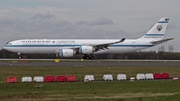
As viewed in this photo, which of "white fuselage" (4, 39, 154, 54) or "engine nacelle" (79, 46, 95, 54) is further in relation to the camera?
"white fuselage" (4, 39, 154, 54)

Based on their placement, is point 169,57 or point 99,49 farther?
point 169,57

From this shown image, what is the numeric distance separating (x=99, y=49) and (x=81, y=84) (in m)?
37.9

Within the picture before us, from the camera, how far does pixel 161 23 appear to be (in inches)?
2596

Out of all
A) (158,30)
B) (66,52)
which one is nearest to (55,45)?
(66,52)

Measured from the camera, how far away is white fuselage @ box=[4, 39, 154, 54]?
195ft

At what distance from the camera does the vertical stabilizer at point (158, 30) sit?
2549 inches

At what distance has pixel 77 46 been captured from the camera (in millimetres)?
59969

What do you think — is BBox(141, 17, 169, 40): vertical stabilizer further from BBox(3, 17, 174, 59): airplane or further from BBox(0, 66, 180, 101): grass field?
BBox(0, 66, 180, 101): grass field

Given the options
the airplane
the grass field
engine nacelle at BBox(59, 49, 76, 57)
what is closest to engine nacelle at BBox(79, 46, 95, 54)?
the airplane

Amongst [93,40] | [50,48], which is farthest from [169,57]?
[50,48]

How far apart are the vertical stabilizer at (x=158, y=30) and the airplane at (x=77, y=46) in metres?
1.42

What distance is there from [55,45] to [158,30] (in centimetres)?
1913

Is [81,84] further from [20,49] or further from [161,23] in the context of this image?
[161,23]

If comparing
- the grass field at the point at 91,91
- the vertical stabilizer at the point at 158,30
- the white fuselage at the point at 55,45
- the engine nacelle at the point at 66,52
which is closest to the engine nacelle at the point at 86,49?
the engine nacelle at the point at 66,52
